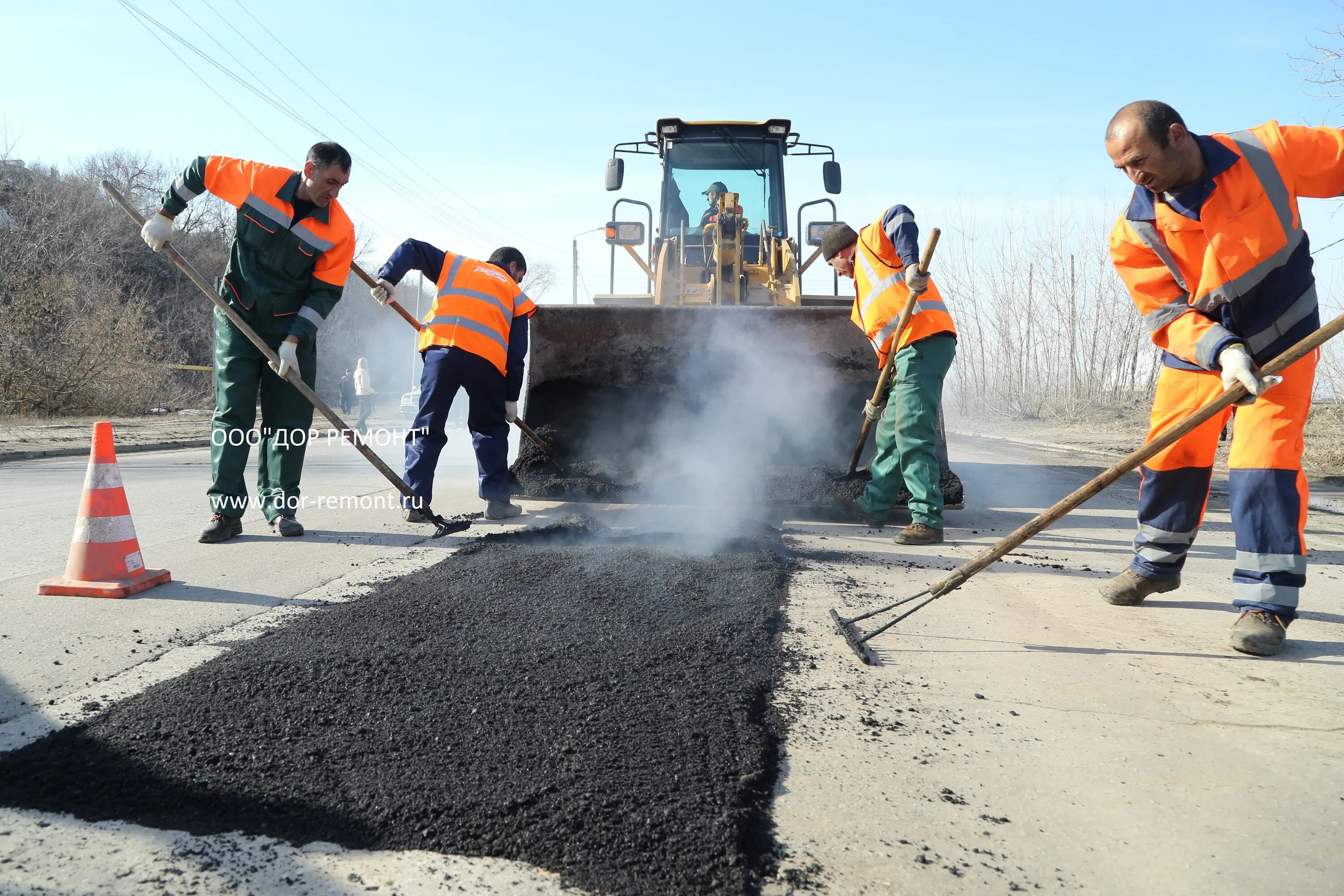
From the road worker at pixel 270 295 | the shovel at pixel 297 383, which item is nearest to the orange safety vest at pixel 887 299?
the shovel at pixel 297 383

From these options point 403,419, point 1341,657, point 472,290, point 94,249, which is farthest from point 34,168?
point 1341,657

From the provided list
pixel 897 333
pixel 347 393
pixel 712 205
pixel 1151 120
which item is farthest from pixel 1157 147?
pixel 347 393

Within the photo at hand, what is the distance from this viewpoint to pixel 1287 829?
1687 millimetres

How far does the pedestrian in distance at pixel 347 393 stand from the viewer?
17422mm

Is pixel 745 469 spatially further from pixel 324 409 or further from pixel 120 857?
pixel 120 857

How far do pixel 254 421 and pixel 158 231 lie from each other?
1.06 meters

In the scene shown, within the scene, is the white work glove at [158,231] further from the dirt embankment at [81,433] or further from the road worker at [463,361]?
the dirt embankment at [81,433]

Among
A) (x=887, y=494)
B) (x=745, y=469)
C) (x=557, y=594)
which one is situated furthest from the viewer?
(x=745, y=469)

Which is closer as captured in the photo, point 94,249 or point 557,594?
point 557,594

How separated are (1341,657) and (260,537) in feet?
15.1

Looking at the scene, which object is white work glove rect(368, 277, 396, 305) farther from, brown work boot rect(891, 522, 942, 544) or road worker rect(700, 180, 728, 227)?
road worker rect(700, 180, 728, 227)

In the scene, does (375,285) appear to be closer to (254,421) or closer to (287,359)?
(287,359)

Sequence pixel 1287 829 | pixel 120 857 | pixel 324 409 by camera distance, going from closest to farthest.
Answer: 1. pixel 120 857
2. pixel 1287 829
3. pixel 324 409

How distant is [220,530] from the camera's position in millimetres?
4305
